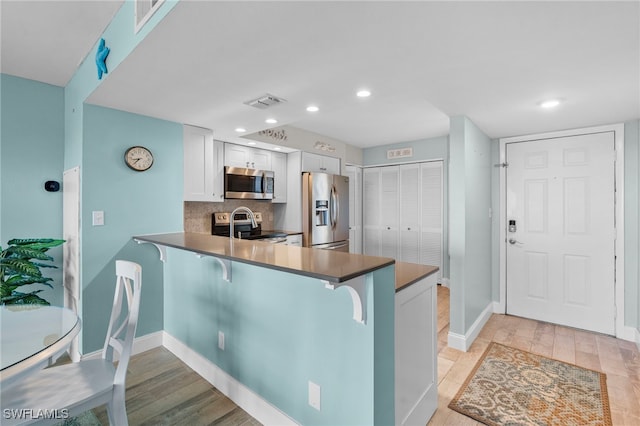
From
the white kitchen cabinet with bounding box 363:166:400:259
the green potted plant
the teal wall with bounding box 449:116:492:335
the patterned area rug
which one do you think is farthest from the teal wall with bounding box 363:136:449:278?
the green potted plant

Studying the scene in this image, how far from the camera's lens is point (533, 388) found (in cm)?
226

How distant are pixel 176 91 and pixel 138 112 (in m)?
0.74

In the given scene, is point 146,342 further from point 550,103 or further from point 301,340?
point 550,103

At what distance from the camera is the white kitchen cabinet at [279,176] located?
14.4ft

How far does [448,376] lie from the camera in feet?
8.00

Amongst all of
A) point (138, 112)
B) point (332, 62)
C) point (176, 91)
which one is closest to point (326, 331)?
point (332, 62)

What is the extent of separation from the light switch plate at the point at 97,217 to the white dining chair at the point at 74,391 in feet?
3.85

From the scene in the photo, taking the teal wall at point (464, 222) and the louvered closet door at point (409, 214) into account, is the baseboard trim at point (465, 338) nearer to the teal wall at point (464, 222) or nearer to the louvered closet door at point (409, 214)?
the teal wall at point (464, 222)

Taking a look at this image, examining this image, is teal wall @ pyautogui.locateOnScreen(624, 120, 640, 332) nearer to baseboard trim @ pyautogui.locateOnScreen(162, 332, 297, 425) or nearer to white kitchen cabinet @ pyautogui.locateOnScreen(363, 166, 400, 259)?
white kitchen cabinet @ pyautogui.locateOnScreen(363, 166, 400, 259)

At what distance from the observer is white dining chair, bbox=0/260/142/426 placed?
3.97ft

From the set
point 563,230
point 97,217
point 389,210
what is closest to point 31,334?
point 97,217

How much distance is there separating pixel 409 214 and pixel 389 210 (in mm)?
367

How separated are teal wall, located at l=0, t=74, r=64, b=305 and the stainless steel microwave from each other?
1.60m

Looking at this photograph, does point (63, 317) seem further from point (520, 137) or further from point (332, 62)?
point (520, 137)
